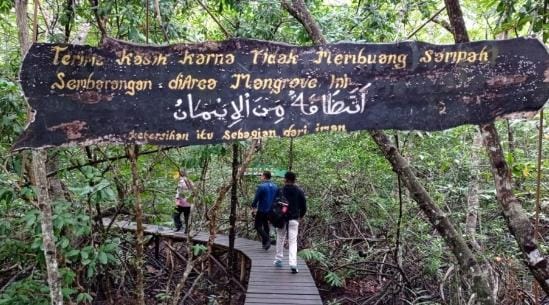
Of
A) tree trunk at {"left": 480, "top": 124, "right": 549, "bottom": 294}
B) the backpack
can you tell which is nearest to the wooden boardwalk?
the backpack

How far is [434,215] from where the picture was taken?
3061 millimetres

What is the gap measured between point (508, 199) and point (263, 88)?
165cm

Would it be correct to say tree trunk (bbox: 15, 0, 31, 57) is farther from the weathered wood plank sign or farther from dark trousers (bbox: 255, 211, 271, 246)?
dark trousers (bbox: 255, 211, 271, 246)

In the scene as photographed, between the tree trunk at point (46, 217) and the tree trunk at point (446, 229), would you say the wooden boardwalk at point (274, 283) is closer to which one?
the tree trunk at point (46, 217)

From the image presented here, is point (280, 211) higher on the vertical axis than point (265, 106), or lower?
lower

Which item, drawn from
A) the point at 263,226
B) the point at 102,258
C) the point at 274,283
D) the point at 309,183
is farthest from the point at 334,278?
the point at 102,258

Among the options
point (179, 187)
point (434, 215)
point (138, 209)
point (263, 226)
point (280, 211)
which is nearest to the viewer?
point (434, 215)

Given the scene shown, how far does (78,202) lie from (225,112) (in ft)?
9.62

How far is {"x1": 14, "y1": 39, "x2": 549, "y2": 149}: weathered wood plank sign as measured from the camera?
76.2 inches

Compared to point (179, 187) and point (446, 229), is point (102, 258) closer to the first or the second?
point (446, 229)

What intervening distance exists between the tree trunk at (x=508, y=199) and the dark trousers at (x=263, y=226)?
4.71 metres

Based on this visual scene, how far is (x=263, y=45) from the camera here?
2.03m

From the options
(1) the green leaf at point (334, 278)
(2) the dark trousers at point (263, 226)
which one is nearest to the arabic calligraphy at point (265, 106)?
(1) the green leaf at point (334, 278)

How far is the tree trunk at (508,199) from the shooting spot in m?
2.59
